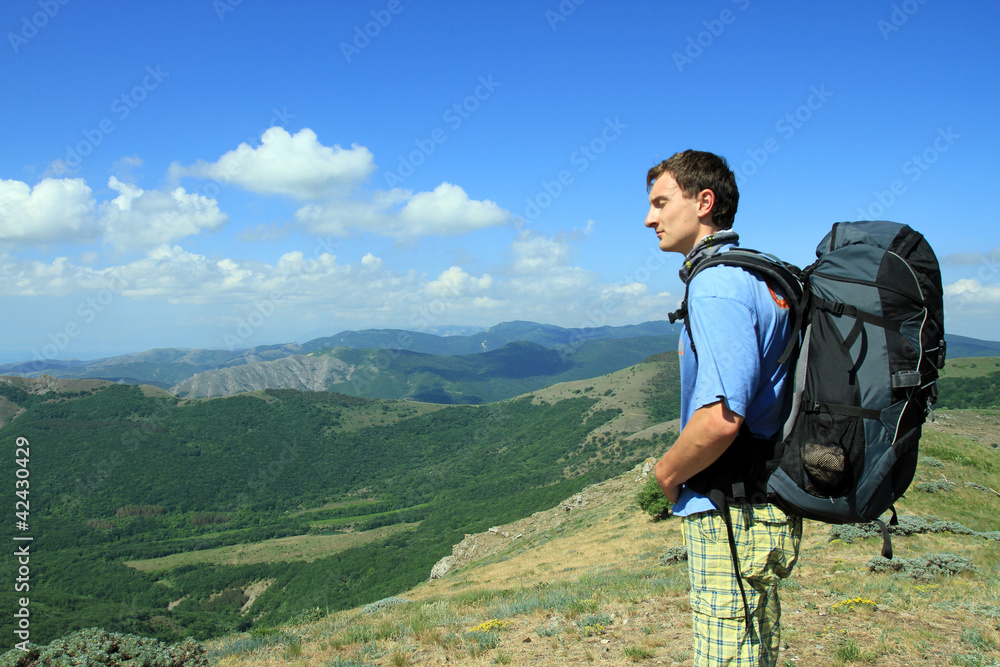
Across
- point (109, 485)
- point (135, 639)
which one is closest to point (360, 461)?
point (109, 485)

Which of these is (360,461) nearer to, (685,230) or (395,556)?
(395,556)

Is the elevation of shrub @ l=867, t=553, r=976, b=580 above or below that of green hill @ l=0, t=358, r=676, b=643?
above

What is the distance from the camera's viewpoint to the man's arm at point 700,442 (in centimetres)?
208

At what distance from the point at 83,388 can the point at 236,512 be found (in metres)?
93.1

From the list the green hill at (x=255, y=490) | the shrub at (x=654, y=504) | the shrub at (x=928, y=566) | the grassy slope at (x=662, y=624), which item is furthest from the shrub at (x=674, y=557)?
the green hill at (x=255, y=490)

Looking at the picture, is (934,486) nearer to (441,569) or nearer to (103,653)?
(103,653)

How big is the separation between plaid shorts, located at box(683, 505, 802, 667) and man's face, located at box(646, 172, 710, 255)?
128cm

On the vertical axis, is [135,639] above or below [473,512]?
above

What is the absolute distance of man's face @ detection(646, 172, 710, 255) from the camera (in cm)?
253

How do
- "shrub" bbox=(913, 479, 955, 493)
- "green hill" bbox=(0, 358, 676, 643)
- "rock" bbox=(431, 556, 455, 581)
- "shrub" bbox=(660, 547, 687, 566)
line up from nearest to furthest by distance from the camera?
"shrub" bbox=(660, 547, 687, 566)
"shrub" bbox=(913, 479, 955, 493)
"rock" bbox=(431, 556, 455, 581)
"green hill" bbox=(0, 358, 676, 643)

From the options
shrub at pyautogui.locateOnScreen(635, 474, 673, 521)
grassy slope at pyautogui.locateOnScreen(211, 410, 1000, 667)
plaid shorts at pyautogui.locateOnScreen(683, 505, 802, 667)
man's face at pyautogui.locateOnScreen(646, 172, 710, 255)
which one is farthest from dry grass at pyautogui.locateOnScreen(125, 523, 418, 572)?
man's face at pyautogui.locateOnScreen(646, 172, 710, 255)

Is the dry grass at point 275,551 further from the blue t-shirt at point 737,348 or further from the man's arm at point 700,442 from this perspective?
the blue t-shirt at point 737,348

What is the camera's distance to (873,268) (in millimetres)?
2289

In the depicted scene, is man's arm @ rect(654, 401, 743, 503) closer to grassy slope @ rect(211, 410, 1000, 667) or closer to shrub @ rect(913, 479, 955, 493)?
grassy slope @ rect(211, 410, 1000, 667)
